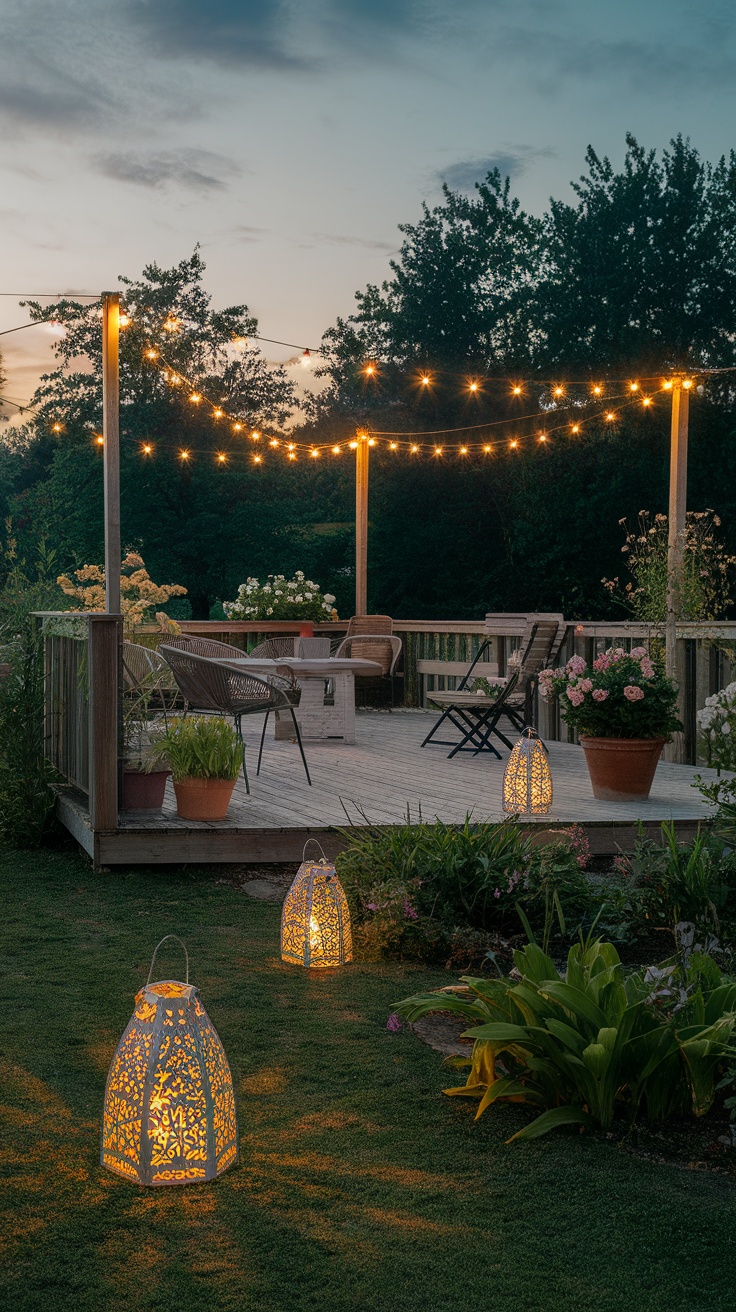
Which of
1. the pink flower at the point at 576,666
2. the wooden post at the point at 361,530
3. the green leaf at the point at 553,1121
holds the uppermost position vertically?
the wooden post at the point at 361,530

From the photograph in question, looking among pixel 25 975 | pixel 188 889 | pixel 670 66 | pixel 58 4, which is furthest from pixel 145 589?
pixel 670 66

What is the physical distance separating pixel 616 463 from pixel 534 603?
2869mm

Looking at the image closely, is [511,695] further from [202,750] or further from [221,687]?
[202,750]

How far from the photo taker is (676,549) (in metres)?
7.82

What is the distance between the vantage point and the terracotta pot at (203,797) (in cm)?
514

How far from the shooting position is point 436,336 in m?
23.1

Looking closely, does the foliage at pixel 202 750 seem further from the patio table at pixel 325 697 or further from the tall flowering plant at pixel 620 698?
the patio table at pixel 325 697

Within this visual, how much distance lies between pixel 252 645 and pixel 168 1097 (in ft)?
31.7

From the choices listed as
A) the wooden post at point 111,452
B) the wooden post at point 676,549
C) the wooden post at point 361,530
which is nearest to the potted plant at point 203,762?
the wooden post at point 111,452

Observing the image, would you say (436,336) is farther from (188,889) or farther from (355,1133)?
(355,1133)

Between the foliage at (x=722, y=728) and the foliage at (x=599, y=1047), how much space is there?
5.03 feet

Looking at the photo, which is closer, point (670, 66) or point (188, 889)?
point (188, 889)

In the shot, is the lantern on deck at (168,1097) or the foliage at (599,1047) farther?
the foliage at (599,1047)

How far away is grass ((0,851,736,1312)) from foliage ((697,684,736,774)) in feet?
5.33
